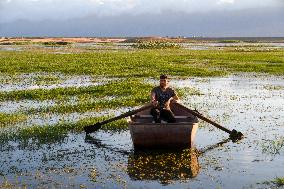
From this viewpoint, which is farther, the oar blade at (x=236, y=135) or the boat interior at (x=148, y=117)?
the boat interior at (x=148, y=117)

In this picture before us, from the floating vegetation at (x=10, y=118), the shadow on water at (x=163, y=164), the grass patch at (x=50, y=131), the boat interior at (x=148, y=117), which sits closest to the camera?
the shadow on water at (x=163, y=164)

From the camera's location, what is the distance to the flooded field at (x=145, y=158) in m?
13.1

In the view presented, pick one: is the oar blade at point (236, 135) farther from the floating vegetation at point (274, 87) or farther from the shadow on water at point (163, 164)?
the floating vegetation at point (274, 87)

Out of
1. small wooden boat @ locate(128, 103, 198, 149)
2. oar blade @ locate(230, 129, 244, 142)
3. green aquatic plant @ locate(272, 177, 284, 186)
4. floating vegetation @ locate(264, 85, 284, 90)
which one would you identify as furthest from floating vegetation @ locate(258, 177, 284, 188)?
floating vegetation @ locate(264, 85, 284, 90)

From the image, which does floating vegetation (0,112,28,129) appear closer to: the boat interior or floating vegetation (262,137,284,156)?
the boat interior

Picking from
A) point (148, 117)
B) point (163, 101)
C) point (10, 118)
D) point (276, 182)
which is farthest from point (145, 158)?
point (10, 118)

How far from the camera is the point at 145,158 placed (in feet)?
50.2

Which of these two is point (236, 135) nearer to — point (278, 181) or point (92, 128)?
point (92, 128)

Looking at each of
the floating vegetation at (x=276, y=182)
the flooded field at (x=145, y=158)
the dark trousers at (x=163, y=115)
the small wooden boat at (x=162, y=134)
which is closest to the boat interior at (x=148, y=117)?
the flooded field at (x=145, y=158)

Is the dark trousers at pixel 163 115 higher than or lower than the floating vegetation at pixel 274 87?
higher

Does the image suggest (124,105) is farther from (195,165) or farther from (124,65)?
(124,65)

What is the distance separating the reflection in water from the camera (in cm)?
1355

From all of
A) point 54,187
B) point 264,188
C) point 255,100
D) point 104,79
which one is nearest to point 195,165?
point 264,188

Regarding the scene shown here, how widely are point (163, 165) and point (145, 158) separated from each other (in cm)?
91
